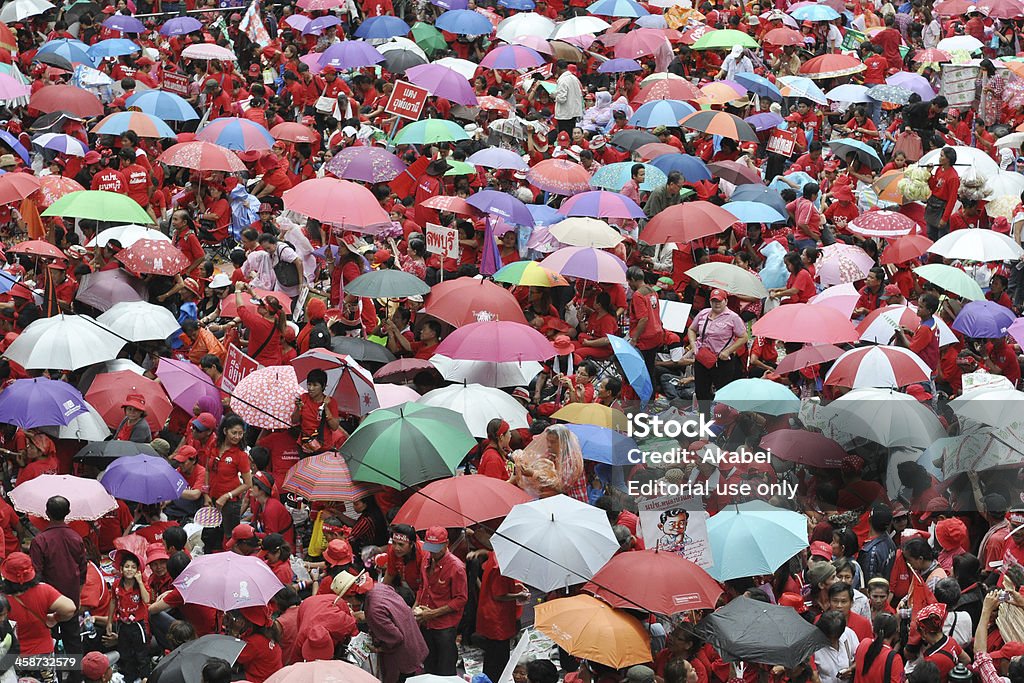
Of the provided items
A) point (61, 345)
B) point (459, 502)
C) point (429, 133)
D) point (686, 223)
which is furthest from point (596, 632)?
point (429, 133)

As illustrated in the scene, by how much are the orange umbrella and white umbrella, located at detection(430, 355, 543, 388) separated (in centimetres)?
438

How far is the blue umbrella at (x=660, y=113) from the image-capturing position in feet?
69.7

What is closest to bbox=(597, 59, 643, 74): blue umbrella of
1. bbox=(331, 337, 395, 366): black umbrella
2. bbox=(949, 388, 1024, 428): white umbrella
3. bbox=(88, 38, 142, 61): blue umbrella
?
bbox=(88, 38, 142, 61): blue umbrella

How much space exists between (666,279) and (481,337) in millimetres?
4273

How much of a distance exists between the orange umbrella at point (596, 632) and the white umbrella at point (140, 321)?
6.13 metres

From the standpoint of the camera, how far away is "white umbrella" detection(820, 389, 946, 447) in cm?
1251

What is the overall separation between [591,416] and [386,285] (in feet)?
9.27

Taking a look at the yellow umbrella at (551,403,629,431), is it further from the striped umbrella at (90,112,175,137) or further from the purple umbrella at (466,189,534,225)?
the striped umbrella at (90,112,175,137)

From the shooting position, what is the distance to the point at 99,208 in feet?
53.3

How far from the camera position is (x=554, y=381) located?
48.3 ft

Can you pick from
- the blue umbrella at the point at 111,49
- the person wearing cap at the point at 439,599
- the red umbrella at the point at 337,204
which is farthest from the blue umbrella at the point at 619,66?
the person wearing cap at the point at 439,599

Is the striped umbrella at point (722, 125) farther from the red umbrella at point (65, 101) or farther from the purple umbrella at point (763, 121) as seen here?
the red umbrella at point (65, 101)

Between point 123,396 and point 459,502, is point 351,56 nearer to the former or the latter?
point 123,396

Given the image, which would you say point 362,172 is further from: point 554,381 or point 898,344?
point 898,344
